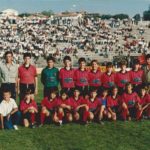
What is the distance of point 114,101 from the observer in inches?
428

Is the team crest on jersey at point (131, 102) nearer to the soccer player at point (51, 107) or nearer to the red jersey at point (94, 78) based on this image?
the red jersey at point (94, 78)

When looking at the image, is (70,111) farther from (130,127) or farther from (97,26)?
(97,26)

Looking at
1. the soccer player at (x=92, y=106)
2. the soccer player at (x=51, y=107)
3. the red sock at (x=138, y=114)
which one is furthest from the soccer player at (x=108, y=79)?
the soccer player at (x=51, y=107)

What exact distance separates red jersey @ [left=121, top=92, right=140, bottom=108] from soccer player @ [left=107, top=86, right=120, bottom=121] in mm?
154

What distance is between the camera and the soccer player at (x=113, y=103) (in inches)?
425

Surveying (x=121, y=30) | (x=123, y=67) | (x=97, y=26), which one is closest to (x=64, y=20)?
(x=97, y=26)

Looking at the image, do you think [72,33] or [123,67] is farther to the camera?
[72,33]

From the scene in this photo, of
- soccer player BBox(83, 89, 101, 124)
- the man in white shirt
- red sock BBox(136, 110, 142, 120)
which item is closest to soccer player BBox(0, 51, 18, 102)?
the man in white shirt

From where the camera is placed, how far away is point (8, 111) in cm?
1002

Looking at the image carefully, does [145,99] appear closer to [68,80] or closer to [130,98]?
[130,98]

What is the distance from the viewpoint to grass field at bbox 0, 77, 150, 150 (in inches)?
344

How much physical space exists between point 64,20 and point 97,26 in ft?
A: 18.7

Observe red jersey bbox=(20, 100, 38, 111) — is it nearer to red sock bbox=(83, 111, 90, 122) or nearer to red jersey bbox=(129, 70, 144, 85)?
red sock bbox=(83, 111, 90, 122)

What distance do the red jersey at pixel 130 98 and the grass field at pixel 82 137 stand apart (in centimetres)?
47
